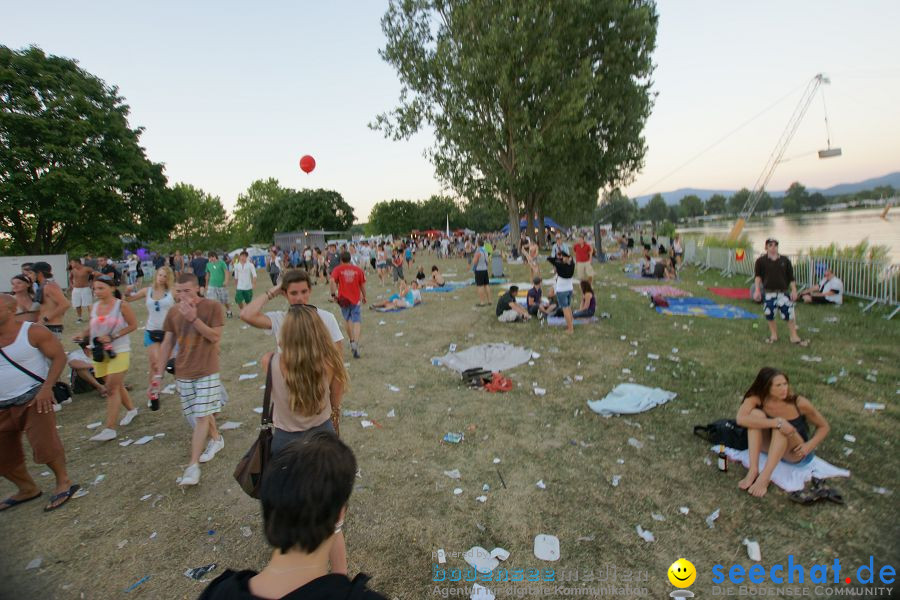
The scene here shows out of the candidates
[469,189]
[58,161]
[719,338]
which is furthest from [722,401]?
[58,161]

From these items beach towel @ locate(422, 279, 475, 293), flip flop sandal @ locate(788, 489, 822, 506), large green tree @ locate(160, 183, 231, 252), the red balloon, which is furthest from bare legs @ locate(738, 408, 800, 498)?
large green tree @ locate(160, 183, 231, 252)

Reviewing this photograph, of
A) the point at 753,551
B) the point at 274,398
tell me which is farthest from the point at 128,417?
the point at 753,551

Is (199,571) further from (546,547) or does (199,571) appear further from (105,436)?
(105,436)

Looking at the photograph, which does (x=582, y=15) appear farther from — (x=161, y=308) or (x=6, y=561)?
(x=6, y=561)

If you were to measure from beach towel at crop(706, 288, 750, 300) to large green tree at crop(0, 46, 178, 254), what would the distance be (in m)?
29.5

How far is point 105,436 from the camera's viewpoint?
5074mm

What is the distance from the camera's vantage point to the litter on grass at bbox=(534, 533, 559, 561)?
301 cm

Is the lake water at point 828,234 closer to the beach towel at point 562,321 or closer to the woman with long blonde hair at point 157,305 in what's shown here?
the beach towel at point 562,321

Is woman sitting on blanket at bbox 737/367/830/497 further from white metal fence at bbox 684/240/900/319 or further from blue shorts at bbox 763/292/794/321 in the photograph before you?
white metal fence at bbox 684/240/900/319

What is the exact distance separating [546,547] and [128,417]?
547 cm

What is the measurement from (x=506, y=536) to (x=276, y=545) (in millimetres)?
2383

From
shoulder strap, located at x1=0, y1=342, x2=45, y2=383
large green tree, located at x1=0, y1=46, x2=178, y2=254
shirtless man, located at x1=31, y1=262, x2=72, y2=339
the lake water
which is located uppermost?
large green tree, located at x1=0, y1=46, x2=178, y2=254

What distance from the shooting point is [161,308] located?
19.1 feet

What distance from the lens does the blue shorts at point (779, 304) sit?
23.6 feet
